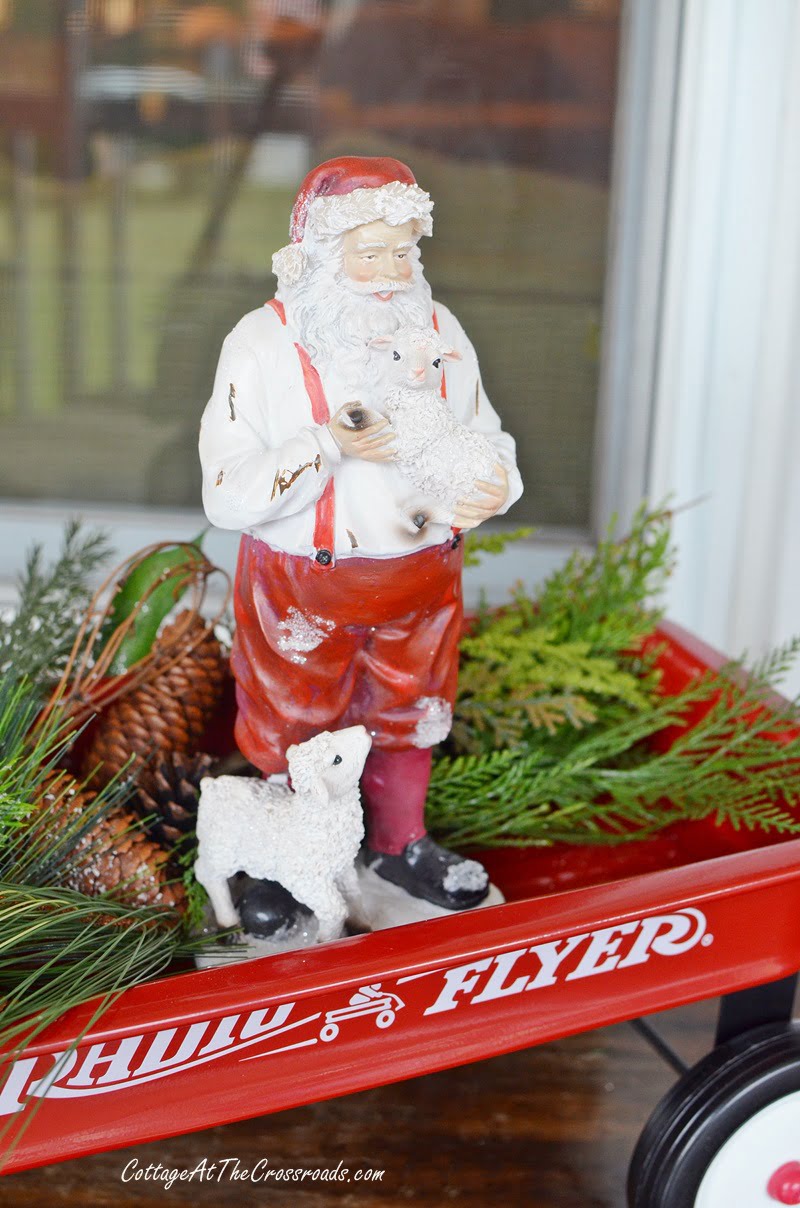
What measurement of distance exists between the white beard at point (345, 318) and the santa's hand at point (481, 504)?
0.31 ft

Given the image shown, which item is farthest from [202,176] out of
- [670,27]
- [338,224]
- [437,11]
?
[338,224]

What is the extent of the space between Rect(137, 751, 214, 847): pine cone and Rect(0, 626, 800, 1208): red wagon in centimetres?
24

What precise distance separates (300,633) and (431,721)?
14 centimetres

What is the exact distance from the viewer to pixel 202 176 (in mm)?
1756

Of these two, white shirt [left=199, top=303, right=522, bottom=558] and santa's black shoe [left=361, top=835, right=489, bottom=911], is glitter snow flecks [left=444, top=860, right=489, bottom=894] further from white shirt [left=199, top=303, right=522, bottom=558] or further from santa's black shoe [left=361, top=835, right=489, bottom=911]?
white shirt [left=199, top=303, right=522, bottom=558]

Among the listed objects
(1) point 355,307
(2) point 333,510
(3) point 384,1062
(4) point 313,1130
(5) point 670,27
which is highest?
(5) point 670,27

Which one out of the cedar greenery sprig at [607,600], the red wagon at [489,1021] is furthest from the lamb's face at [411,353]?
the cedar greenery sprig at [607,600]

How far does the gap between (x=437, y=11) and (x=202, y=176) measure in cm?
40

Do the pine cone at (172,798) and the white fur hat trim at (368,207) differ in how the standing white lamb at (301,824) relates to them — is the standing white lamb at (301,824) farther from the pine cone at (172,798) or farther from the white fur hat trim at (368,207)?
the white fur hat trim at (368,207)

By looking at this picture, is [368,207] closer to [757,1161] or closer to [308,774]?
[308,774]

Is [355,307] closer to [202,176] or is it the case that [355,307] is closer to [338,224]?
[338,224]

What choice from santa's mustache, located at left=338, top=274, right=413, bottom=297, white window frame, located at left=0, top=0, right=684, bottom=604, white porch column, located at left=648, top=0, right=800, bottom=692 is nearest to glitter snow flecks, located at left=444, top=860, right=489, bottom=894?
santa's mustache, located at left=338, top=274, right=413, bottom=297

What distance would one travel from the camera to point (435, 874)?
96cm

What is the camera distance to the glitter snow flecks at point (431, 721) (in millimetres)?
917
